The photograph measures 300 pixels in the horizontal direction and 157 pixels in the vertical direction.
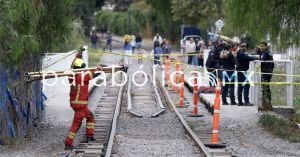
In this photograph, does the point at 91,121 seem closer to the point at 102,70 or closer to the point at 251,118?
the point at 102,70

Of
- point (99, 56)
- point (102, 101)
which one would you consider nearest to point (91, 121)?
point (102, 101)

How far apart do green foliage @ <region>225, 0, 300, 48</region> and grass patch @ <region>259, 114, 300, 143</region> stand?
1887 millimetres

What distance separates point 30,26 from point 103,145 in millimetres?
2788

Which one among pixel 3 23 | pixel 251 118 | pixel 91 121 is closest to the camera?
pixel 3 23

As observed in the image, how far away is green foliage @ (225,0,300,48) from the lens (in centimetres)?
1645

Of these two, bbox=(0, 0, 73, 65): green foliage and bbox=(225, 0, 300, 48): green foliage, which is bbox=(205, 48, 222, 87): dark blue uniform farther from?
bbox=(0, 0, 73, 65): green foliage

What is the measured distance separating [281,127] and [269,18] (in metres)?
2.60

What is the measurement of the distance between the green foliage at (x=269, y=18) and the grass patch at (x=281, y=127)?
1887 mm

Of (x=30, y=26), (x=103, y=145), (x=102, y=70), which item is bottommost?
(x=103, y=145)

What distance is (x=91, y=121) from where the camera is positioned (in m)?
15.0

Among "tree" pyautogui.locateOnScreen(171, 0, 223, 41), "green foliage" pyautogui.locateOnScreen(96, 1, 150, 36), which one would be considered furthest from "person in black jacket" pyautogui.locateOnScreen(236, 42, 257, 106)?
"green foliage" pyautogui.locateOnScreen(96, 1, 150, 36)

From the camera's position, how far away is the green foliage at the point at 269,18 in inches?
648

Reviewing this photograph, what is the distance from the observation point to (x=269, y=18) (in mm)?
16531

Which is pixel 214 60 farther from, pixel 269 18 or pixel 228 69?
pixel 269 18
